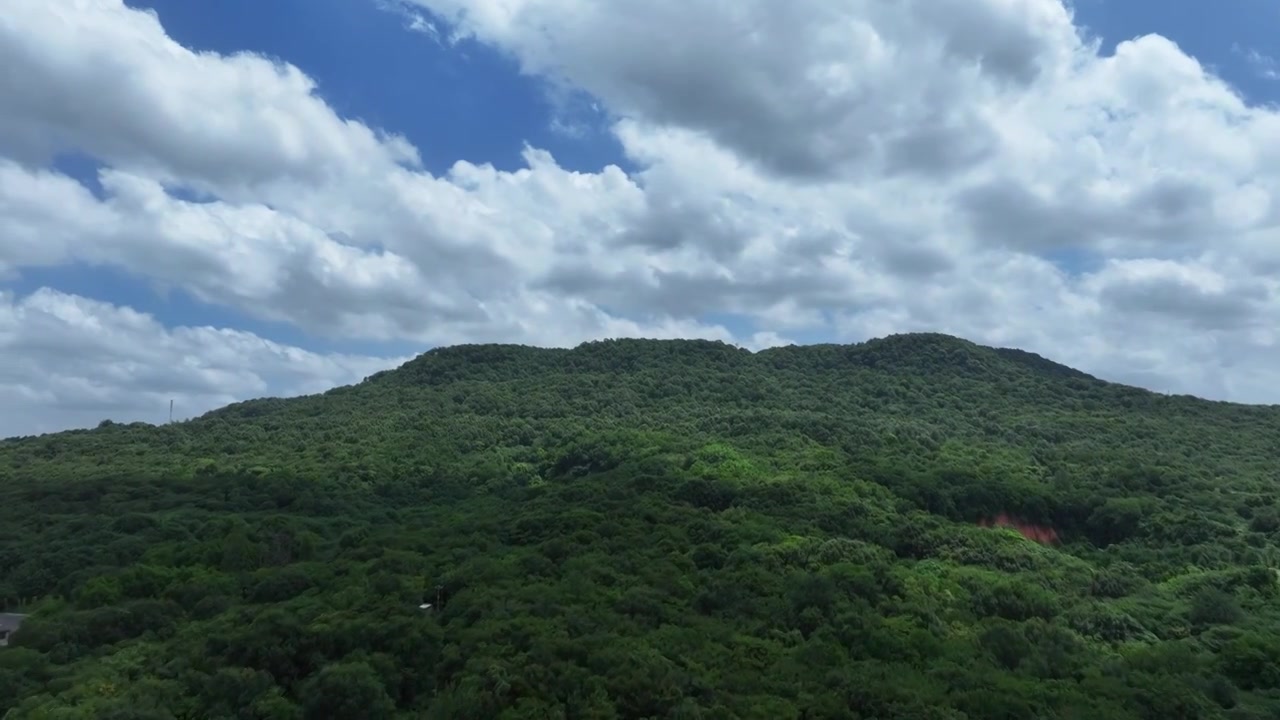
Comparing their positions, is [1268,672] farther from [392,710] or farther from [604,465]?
[604,465]

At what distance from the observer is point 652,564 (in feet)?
137

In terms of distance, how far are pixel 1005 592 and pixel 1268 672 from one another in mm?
10131

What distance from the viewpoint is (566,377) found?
11262 centimetres

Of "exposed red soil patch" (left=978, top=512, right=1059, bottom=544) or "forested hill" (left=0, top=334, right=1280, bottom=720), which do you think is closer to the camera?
"forested hill" (left=0, top=334, right=1280, bottom=720)

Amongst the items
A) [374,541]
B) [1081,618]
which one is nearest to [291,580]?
[374,541]

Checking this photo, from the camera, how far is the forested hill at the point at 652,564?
29.1m

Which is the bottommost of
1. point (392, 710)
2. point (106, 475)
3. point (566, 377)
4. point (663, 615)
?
point (392, 710)

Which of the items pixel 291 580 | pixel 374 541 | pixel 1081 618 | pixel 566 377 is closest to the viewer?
pixel 1081 618

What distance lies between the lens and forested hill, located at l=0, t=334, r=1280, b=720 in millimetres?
29141

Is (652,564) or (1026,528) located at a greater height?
(1026,528)

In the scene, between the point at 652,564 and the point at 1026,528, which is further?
the point at 1026,528

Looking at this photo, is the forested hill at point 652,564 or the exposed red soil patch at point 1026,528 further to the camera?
the exposed red soil patch at point 1026,528

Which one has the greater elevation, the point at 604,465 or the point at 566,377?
the point at 566,377

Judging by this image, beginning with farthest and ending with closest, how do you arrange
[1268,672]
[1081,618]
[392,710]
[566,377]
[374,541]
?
[566,377] → [374,541] → [1081,618] → [1268,672] → [392,710]
